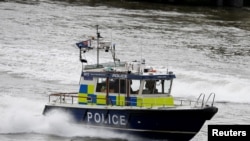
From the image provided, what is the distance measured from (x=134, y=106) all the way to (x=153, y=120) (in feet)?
2.94

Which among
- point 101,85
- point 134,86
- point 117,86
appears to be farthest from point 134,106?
point 101,85

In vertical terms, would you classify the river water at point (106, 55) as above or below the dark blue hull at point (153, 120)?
below

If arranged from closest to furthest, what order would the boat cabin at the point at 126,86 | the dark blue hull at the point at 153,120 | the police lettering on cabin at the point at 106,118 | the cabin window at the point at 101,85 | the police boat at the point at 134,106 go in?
the dark blue hull at the point at 153,120 → the police boat at the point at 134,106 → the boat cabin at the point at 126,86 → the police lettering on cabin at the point at 106,118 → the cabin window at the point at 101,85

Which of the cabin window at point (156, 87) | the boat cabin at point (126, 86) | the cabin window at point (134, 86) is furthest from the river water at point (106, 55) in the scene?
the cabin window at point (156, 87)

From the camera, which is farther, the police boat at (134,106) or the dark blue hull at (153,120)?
the police boat at (134,106)

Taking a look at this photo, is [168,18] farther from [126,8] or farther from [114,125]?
[114,125]

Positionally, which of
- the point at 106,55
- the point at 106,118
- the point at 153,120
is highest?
the point at 153,120

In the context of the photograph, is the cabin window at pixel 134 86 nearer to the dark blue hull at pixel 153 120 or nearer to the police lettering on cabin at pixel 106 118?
the dark blue hull at pixel 153 120

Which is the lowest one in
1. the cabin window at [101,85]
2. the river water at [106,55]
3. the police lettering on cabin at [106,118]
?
the river water at [106,55]

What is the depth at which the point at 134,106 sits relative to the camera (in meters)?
27.8

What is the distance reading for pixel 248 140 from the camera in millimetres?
22484

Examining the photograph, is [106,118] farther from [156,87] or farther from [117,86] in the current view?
[156,87]

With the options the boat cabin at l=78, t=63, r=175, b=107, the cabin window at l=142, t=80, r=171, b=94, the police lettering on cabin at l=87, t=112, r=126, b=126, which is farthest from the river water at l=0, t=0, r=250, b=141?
the cabin window at l=142, t=80, r=171, b=94

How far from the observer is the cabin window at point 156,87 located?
1094 inches
